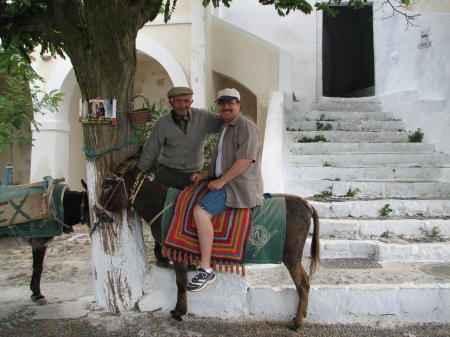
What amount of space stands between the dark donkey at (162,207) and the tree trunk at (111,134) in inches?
7.7

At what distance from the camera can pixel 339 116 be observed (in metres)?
7.66

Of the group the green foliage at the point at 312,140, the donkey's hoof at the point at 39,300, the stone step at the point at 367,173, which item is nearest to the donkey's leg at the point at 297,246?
the donkey's hoof at the point at 39,300

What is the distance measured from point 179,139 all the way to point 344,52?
1118cm

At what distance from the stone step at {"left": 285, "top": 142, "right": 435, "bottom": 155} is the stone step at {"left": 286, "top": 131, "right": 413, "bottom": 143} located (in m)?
0.31

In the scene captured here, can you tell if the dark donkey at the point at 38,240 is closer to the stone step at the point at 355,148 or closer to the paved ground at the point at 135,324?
the paved ground at the point at 135,324

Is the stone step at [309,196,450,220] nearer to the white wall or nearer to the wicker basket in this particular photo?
the wicker basket

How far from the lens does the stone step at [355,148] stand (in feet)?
21.7

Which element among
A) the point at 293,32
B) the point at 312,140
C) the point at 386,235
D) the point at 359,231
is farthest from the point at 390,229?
the point at 293,32

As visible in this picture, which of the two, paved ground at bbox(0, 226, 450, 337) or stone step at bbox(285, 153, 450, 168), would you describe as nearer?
paved ground at bbox(0, 226, 450, 337)

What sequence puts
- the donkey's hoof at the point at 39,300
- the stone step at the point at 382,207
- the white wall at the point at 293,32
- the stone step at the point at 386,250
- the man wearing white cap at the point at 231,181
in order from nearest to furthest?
the man wearing white cap at the point at 231,181 → the donkey's hoof at the point at 39,300 → the stone step at the point at 386,250 → the stone step at the point at 382,207 → the white wall at the point at 293,32

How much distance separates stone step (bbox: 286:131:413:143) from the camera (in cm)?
692

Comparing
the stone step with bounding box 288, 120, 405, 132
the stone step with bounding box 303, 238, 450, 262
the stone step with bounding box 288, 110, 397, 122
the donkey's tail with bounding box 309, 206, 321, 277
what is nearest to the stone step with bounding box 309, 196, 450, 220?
the stone step with bounding box 303, 238, 450, 262

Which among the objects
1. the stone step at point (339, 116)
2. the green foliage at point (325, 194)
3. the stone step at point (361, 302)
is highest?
the stone step at point (339, 116)

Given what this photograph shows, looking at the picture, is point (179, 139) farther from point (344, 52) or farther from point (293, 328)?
point (344, 52)
